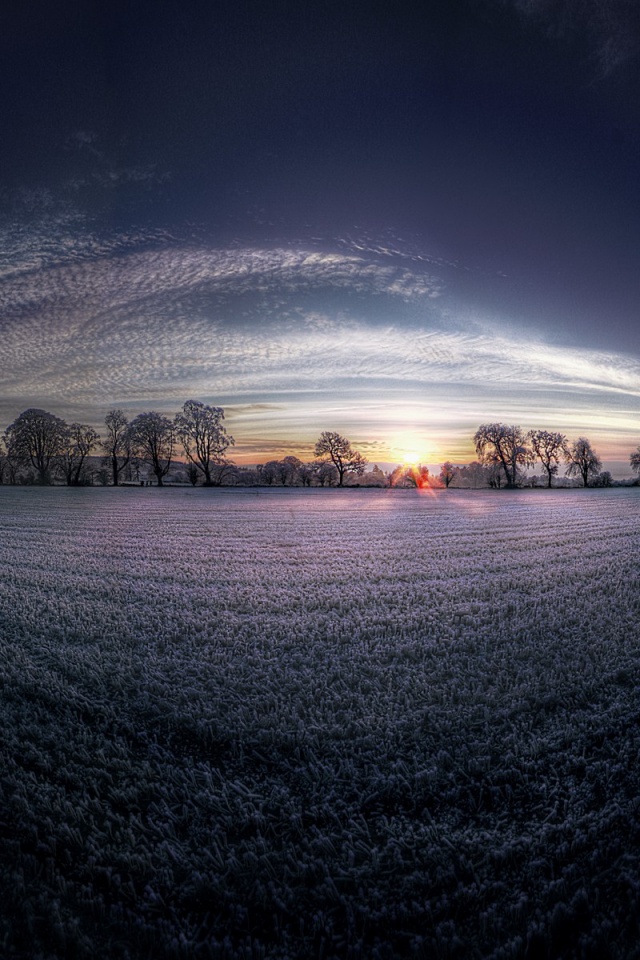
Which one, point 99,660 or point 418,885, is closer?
point 418,885

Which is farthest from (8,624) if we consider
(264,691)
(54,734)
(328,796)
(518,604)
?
(518,604)

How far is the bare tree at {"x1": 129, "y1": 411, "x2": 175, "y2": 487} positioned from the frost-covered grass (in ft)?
193

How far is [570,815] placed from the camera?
74.9 inches

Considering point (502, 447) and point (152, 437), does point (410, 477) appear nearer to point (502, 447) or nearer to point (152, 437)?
point (502, 447)

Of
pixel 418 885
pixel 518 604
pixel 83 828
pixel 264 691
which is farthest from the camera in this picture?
pixel 518 604

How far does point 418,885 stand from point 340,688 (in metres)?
1.55

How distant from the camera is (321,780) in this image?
2.17 meters

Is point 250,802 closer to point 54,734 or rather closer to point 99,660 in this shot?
point 54,734

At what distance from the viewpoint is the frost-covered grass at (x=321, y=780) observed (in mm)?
1495

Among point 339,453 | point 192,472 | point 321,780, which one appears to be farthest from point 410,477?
point 321,780

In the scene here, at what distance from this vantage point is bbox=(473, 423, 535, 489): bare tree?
67250 mm

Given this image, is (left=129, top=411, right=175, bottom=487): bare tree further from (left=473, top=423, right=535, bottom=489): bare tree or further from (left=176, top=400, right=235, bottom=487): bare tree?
(left=473, top=423, right=535, bottom=489): bare tree

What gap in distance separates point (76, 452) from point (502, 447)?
65146 millimetres

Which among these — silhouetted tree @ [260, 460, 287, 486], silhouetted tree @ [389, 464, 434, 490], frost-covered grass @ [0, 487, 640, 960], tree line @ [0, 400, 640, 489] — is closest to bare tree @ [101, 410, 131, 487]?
tree line @ [0, 400, 640, 489]
